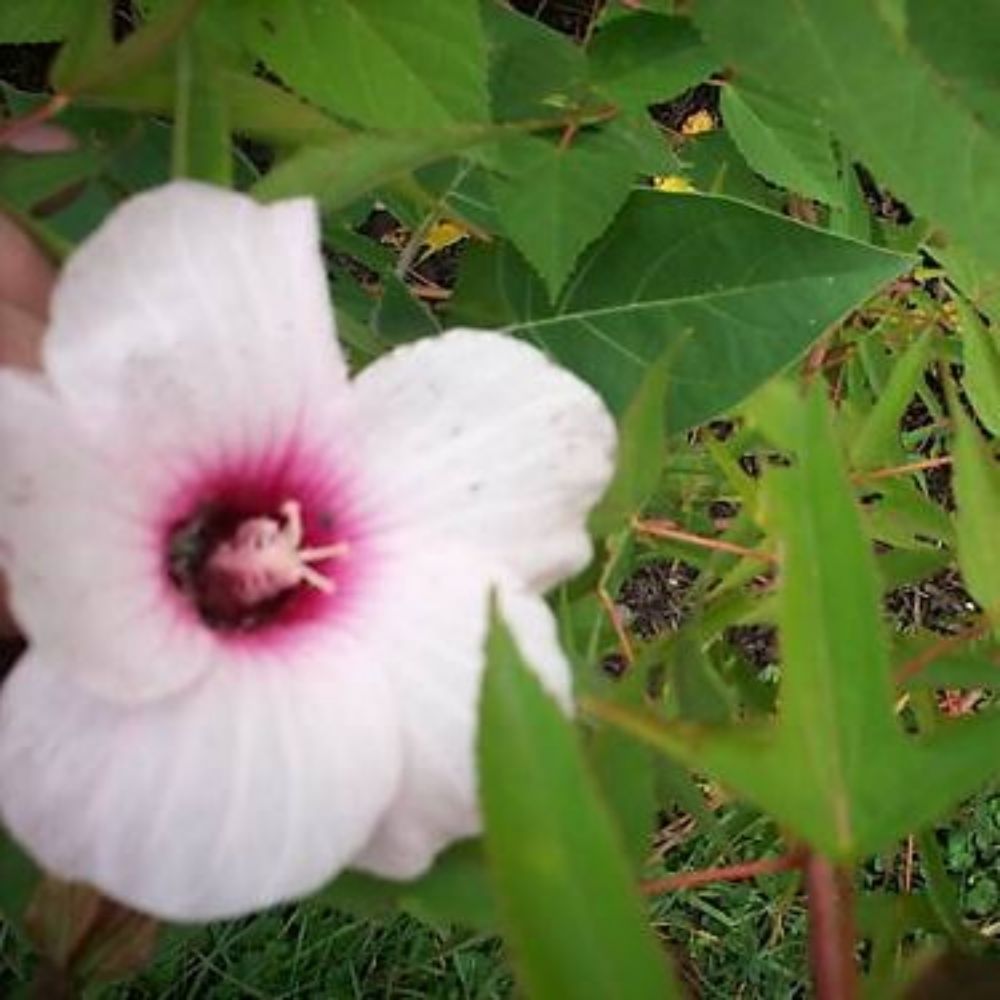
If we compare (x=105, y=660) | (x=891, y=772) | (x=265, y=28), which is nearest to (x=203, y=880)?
(x=105, y=660)

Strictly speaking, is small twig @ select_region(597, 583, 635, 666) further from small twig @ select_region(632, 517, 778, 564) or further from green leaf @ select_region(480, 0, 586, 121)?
green leaf @ select_region(480, 0, 586, 121)

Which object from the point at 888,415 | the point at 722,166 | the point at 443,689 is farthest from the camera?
the point at 722,166

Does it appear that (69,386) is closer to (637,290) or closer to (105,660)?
(105,660)

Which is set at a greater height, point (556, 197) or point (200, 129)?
point (200, 129)

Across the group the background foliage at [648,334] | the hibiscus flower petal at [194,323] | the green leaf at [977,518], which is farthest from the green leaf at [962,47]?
the hibiscus flower petal at [194,323]

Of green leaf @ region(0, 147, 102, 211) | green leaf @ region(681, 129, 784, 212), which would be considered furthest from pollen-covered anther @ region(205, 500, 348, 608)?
green leaf @ region(681, 129, 784, 212)

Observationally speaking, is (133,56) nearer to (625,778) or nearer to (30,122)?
(30,122)

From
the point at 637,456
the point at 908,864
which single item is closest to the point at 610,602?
the point at 637,456

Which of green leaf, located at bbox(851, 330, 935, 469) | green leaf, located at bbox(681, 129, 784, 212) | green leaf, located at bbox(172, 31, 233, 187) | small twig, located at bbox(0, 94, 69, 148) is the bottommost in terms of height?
green leaf, located at bbox(681, 129, 784, 212)
